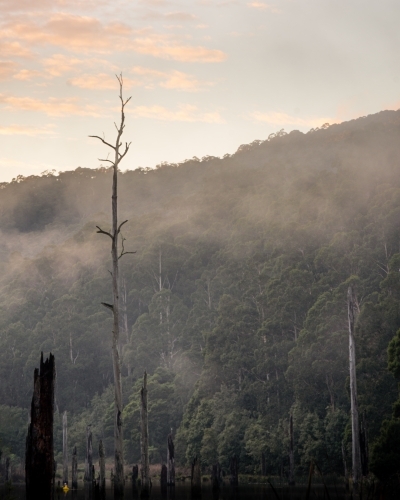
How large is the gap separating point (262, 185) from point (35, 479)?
101 m

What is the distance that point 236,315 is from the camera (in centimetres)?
7312

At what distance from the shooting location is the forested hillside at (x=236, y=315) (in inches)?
2345

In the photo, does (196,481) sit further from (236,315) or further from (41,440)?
(236,315)

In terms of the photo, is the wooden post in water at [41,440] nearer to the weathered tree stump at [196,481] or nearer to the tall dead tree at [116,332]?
the tall dead tree at [116,332]

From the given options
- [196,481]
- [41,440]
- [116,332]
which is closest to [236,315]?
[196,481]

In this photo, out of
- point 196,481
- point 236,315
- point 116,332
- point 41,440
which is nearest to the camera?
point 41,440

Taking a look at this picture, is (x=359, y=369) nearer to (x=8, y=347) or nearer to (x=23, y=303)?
(x=8, y=347)

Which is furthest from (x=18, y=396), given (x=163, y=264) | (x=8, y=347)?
(x=163, y=264)

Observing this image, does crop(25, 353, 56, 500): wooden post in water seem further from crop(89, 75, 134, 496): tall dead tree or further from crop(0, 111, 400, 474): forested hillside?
crop(0, 111, 400, 474): forested hillside

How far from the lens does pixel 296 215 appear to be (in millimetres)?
88625

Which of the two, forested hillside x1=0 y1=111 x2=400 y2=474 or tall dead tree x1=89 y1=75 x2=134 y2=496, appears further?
forested hillside x1=0 y1=111 x2=400 y2=474

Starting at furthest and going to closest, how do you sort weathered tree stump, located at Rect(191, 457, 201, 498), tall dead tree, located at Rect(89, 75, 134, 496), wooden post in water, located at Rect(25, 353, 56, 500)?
weathered tree stump, located at Rect(191, 457, 201, 498) → tall dead tree, located at Rect(89, 75, 134, 496) → wooden post in water, located at Rect(25, 353, 56, 500)

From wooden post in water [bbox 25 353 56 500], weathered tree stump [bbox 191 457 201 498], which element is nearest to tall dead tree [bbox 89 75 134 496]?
weathered tree stump [bbox 191 457 201 498]

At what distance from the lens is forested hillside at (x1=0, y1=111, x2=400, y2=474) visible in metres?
59.6
